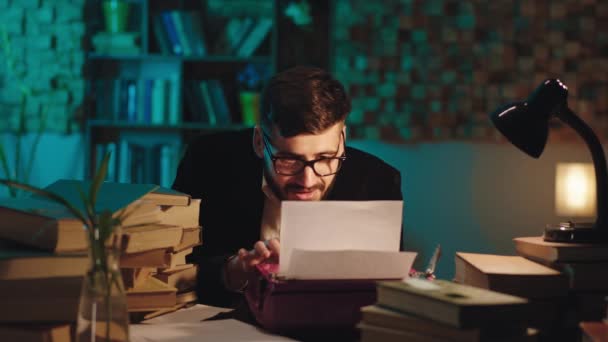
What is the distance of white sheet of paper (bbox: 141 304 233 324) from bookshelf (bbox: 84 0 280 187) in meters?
2.73

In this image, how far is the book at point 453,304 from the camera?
0.91m

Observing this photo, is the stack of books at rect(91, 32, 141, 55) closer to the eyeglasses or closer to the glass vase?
the eyeglasses

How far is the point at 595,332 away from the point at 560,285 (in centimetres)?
19

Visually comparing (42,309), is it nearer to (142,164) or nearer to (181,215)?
(181,215)

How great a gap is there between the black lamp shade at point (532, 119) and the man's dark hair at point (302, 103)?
0.43 metres

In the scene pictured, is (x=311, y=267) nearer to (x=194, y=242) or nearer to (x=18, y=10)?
(x=194, y=242)

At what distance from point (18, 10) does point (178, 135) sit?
1.20m

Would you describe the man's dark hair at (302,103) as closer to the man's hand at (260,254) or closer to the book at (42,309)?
the man's hand at (260,254)

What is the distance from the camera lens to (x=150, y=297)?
49.8 inches

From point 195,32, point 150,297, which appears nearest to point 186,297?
point 150,297

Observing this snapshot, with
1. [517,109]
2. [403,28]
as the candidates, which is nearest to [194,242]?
[517,109]

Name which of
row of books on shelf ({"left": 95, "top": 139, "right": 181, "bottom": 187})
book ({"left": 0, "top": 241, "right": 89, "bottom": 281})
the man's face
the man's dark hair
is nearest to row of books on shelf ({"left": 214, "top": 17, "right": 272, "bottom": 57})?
row of books on shelf ({"left": 95, "top": 139, "right": 181, "bottom": 187})

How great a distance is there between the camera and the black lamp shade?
1.44 metres

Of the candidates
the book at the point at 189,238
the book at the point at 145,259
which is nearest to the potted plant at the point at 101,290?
the book at the point at 145,259
